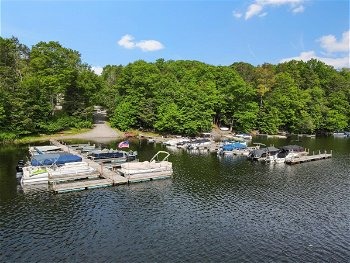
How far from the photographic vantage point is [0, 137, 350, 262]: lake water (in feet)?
107

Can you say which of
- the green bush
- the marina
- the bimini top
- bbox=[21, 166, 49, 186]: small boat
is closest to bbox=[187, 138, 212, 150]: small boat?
the marina

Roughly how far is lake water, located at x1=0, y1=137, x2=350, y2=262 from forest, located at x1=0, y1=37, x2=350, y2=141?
144 feet

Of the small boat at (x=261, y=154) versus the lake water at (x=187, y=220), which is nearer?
the lake water at (x=187, y=220)

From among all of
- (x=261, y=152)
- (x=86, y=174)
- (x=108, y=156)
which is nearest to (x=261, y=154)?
(x=261, y=152)

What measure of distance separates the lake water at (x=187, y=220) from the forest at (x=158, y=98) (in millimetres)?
43833

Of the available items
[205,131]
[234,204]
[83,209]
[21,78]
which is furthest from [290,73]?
[83,209]

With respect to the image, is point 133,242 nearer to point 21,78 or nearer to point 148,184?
point 148,184

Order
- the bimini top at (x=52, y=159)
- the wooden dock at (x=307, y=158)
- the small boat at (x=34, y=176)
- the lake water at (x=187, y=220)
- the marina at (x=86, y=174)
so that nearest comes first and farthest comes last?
the lake water at (x=187, y=220), the marina at (x=86, y=174), the small boat at (x=34, y=176), the bimini top at (x=52, y=159), the wooden dock at (x=307, y=158)

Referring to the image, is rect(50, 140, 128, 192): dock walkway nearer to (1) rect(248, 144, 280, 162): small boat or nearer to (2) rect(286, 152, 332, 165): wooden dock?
(1) rect(248, 144, 280, 162): small boat

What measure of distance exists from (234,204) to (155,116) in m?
72.9

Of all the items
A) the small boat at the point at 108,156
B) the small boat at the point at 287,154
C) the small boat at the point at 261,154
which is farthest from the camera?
the small boat at the point at 261,154

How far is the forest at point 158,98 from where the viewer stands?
333 feet

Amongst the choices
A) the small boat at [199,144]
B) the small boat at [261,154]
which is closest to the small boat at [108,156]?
the small boat at [199,144]

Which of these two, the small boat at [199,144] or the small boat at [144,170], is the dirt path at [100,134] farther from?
the small boat at [144,170]
